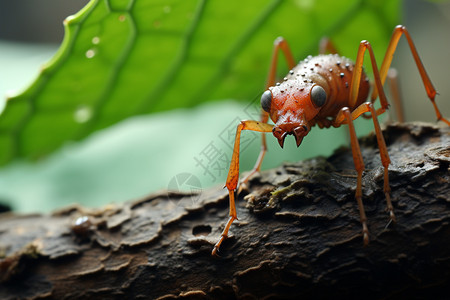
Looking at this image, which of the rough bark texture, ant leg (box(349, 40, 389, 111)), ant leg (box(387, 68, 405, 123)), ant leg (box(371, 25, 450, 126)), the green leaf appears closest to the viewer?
the rough bark texture

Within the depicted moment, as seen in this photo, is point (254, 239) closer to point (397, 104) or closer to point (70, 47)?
point (70, 47)

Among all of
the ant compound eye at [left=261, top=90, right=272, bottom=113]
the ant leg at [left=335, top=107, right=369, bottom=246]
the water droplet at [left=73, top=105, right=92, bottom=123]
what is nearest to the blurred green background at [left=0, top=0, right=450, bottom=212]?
the water droplet at [left=73, top=105, right=92, bottom=123]

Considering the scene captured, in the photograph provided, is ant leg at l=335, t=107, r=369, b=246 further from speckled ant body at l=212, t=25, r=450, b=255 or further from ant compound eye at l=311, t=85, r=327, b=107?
ant compound eye at l=311, t=85, r=327, b=107

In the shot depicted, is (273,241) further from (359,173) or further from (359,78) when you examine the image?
(359,78)

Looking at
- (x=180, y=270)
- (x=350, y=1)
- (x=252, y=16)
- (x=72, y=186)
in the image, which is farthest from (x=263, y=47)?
(x=180, y=270)

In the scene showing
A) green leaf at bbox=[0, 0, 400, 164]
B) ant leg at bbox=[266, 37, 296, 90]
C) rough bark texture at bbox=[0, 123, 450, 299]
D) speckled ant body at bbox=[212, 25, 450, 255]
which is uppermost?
green leaf at bbox=[0, 0, 400, 164]

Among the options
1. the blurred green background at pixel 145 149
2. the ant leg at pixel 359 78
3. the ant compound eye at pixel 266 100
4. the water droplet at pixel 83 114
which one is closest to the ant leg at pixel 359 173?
the ant leg at pixel 359 78
